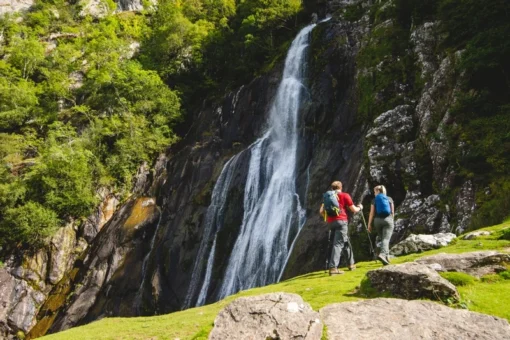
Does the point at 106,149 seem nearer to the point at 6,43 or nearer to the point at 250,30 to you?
the point at 250,30

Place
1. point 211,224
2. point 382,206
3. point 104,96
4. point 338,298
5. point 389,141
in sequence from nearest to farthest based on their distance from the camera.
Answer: point 338,298, point 382,206, point 389,141, point 211,224, point 104,96

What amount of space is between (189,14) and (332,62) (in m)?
29.8

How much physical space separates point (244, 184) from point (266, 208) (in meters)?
3.18

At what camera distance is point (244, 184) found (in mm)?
24641

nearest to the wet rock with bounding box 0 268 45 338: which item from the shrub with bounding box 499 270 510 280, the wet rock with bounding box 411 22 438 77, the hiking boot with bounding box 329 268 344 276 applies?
the hiking boot with bounding box 329 268 344 276

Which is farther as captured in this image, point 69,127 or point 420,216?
point 69,127

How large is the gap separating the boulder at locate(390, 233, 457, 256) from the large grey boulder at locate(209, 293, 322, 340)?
6497 mm

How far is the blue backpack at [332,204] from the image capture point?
8.89m

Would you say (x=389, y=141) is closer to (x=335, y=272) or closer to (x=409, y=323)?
(x=335, y=272)

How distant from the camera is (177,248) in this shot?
2403 centimetres

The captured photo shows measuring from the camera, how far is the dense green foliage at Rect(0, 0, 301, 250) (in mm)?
30859

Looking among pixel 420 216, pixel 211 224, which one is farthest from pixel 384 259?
pixel 211 224

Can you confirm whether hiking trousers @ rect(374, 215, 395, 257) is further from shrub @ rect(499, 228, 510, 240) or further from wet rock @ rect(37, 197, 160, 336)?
wet rock @ rect(37, 197, 160, 336)

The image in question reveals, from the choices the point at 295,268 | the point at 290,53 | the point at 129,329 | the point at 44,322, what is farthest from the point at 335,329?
the point at 290,53
